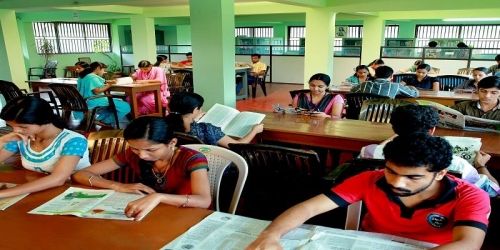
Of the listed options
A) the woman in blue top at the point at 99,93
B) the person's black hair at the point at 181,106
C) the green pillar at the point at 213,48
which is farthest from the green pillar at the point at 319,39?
the person's black hair at the point at 181,106

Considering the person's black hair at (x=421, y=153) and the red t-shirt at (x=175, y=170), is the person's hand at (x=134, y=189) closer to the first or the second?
the red t-shirt at (x=175, y=170)

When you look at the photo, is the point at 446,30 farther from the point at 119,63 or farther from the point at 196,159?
the point at 196,159

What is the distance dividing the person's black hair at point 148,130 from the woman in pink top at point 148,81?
385 centimetres

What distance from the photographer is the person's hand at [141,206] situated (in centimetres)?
123

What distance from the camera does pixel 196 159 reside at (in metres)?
1.53

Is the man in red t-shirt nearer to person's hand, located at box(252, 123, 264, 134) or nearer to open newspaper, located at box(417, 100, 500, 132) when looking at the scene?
person's hand, located at box(252, 123, 264, 134)

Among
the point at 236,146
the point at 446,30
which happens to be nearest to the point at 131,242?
the point at 236,146

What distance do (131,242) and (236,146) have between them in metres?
1.11

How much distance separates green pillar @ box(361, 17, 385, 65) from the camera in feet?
29.2

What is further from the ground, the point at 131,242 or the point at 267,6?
the point at 267,6

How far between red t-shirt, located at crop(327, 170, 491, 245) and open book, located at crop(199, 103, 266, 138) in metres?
1.40

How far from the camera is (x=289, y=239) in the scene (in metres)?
1.12

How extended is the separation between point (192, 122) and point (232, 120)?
462 millimetres

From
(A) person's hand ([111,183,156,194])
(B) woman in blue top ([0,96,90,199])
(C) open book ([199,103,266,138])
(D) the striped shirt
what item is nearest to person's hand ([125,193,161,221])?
(A) person's hand ([111,183,156,194])
